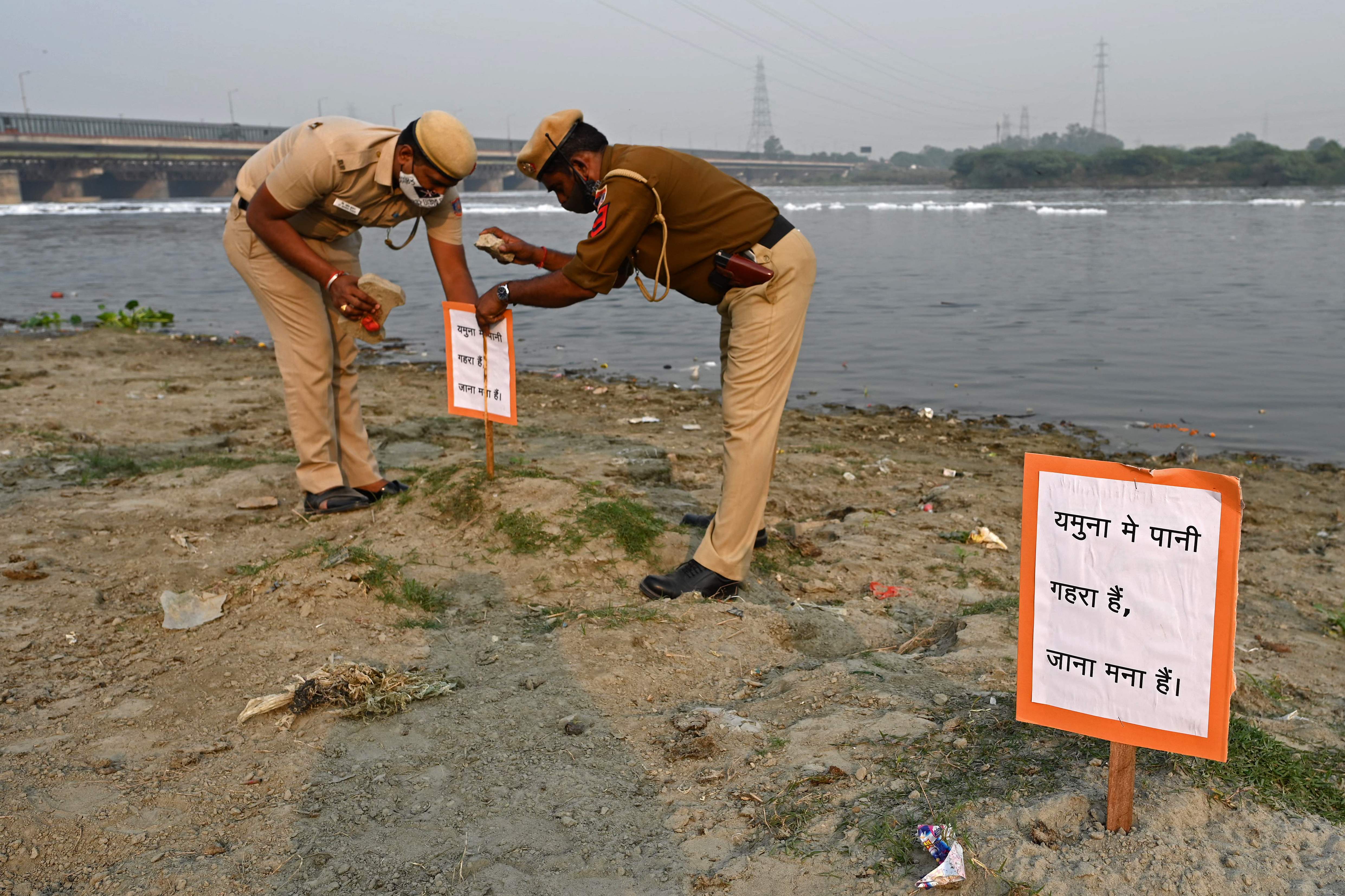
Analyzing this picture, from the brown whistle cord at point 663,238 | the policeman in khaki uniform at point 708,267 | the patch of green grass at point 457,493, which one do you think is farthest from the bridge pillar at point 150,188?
the brown whistle cord at point 663,238

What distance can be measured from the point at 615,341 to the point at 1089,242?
1784cm

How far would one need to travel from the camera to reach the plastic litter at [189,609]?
3.81 meters

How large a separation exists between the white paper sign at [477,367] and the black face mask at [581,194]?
0.87 m

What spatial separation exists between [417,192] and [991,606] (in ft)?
10.5

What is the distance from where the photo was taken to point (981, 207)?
49.7 metres

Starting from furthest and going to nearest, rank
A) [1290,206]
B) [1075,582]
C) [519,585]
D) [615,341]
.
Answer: [1290,206]
[615,341]
[519,585]
[1075,582]

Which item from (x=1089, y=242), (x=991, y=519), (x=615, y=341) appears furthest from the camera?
(x=1089, y=242)

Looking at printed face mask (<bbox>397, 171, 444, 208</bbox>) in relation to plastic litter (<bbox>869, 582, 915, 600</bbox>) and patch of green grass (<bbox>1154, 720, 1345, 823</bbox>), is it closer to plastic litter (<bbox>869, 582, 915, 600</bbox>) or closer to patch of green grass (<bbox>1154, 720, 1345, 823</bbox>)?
plastic litter (<bbox>869, 582, 915, 600</bbox>)

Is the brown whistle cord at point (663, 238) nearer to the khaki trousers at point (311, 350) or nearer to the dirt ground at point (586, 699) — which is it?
Result: the dirt ground at point (586, 699)

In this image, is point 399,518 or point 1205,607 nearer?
point 1205,607

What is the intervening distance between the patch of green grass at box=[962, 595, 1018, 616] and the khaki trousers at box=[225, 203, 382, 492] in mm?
3233

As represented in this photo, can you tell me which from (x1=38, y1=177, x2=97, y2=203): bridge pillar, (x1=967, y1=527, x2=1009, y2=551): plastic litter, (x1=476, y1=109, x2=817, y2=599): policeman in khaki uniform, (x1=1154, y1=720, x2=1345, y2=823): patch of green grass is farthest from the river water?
(x1=38, y1=177, x2=97, y2=203): bridge pillar

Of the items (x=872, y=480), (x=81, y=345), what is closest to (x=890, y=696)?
(x=872, y=480)

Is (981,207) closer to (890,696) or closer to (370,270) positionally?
(370,270)
